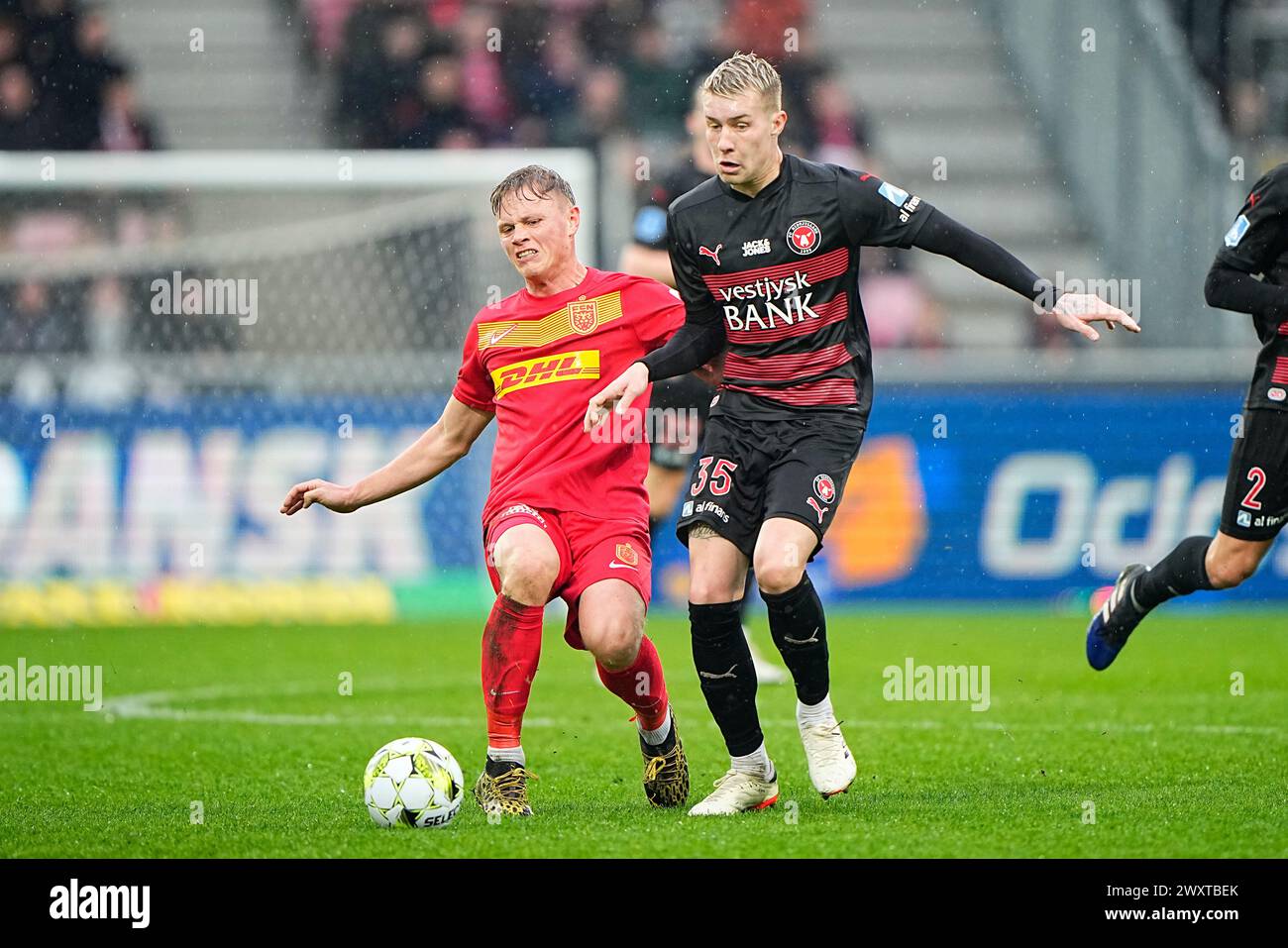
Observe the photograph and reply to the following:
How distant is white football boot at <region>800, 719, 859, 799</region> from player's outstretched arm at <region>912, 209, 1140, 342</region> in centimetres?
137

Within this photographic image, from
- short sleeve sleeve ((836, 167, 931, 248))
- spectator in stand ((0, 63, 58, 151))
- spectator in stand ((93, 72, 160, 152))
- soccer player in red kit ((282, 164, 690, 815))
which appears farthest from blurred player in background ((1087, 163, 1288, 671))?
spectator in stand ((0, 63, 58, 151))

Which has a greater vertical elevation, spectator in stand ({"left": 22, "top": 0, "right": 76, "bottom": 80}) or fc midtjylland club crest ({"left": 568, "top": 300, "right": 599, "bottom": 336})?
spectator in stand ({"left": 22, "top": 0, "right": 76, "bottom": 80})

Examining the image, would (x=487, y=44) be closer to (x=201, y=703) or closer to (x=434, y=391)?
(x=434, y=391)

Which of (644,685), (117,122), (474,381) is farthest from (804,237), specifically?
(117,122)

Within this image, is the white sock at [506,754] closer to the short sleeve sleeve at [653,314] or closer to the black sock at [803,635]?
the black sock at [803,635]

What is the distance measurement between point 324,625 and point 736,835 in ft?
25.2

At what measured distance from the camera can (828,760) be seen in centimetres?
522

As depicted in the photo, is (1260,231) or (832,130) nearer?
(1260,231)

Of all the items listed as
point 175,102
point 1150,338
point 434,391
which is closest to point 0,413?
point 434,391

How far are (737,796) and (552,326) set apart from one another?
154cm

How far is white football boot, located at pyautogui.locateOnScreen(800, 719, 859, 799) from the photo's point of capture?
17.0 feet

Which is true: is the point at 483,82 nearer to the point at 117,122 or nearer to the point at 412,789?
the point at 117,122

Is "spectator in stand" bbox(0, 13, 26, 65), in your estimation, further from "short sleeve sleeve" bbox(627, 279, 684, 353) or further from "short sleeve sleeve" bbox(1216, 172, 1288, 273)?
"short sleeve sleeve" bbox(1216, 172, 1288, 273)


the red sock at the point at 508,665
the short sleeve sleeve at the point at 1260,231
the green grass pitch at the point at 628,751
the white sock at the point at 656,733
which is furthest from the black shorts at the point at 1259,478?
the red sock at the point at 508,665
